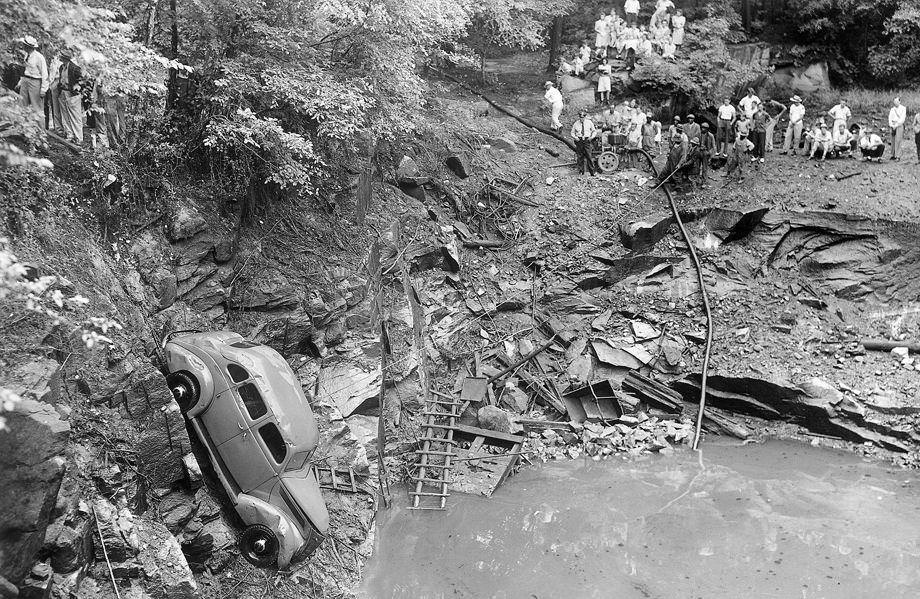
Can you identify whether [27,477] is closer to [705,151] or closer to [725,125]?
[705,151]

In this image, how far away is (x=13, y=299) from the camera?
31.1 ft

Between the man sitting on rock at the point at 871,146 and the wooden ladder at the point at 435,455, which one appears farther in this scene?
the man sitting on rock at the point at 871,146

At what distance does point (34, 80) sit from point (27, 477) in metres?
7.18

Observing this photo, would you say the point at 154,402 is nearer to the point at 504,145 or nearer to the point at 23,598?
the point at 23,598

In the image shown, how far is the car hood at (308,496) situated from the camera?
12656 mm

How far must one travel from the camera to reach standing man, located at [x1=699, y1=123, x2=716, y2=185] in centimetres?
2352

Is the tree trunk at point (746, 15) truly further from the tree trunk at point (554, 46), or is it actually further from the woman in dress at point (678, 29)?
the tree trunk at point (554, 46)

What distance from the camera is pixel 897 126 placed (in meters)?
23.2

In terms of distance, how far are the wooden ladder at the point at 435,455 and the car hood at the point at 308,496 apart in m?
3.40

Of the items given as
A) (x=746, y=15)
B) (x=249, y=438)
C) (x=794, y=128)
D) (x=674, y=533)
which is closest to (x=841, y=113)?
(x=794, y=128)

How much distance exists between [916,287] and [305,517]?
17657 millimetres

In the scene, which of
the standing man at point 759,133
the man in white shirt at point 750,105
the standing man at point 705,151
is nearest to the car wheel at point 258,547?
the standing man at point 705,151

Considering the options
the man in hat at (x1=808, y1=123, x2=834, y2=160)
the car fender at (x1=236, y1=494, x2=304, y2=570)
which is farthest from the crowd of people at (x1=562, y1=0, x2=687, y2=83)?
the car fender at (x1=236, y1=494, x2=304, y2=570)

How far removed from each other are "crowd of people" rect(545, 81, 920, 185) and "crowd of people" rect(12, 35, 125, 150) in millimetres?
14991
